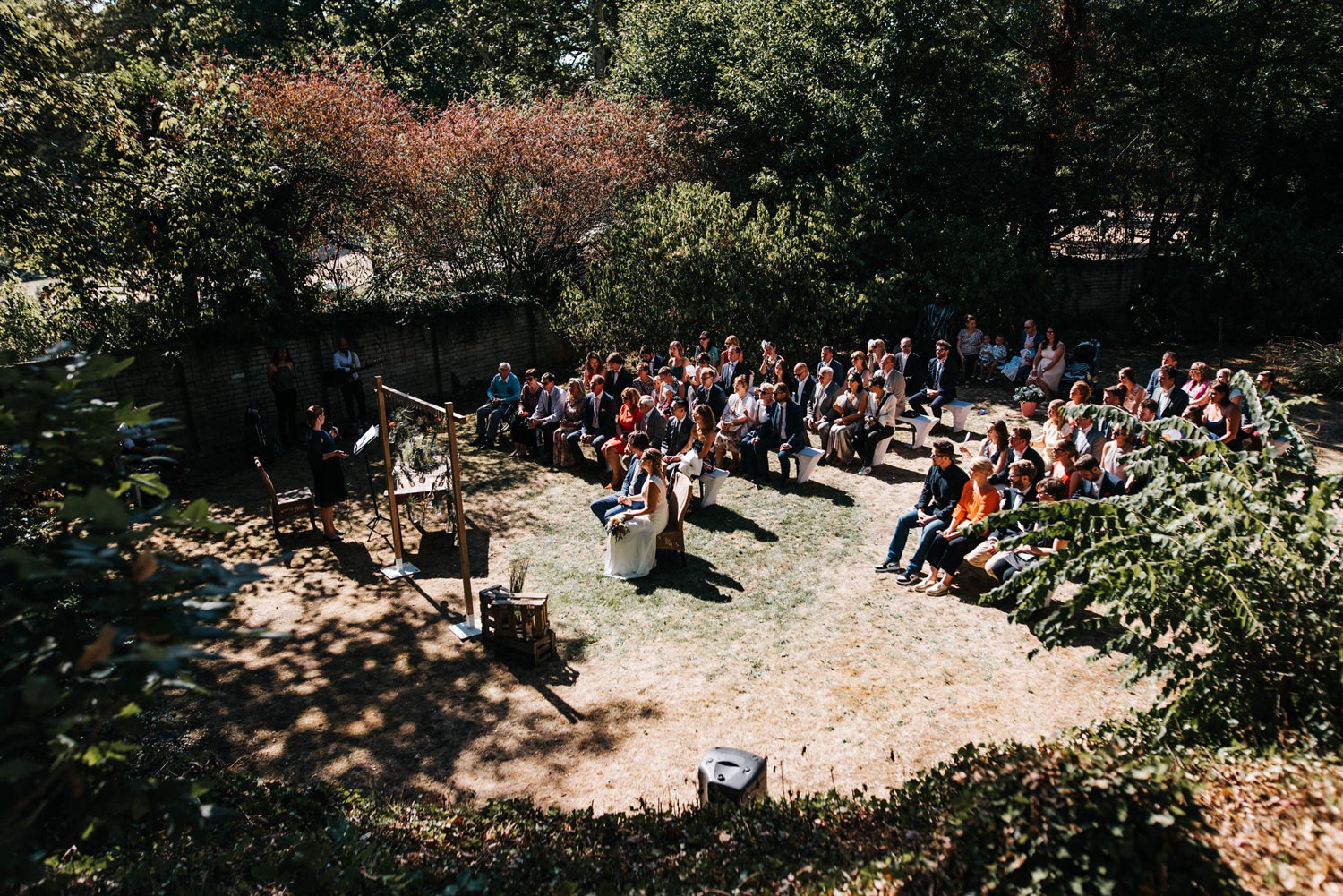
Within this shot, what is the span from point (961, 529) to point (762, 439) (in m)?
3.80

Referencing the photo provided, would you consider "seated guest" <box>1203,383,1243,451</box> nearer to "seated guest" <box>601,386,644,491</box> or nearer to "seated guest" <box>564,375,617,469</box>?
"seated guest" <box>601,386,644,491</box>

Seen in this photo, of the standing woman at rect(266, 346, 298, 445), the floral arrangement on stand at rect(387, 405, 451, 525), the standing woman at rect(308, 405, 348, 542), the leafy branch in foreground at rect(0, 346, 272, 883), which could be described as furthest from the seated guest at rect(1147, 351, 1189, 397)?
the standing woman at rect(266, 346, 298, 445)

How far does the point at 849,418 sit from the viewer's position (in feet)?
38.5

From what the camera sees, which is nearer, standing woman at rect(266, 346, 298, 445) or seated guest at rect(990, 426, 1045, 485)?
seated guest at rect(990, 426, 1045, 485)

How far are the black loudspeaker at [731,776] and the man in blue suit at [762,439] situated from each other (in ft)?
20.3

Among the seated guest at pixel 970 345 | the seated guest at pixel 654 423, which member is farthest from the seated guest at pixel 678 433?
the seated guest at pixel 970 345

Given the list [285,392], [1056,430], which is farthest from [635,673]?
Answer: [285,392]

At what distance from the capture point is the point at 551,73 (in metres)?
33.6

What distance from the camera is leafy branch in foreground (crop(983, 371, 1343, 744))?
438 cm

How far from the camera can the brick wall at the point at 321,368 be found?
538 inches

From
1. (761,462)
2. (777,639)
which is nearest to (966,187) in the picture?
(761,462)

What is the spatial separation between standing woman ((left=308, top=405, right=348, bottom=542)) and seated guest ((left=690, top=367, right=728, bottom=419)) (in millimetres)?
4726

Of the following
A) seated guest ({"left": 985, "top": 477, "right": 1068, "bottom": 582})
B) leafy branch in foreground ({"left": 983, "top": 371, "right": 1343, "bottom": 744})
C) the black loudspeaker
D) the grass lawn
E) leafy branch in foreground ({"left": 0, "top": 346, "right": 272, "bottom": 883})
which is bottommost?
the grass lawn

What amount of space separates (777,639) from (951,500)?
96.6 inches
